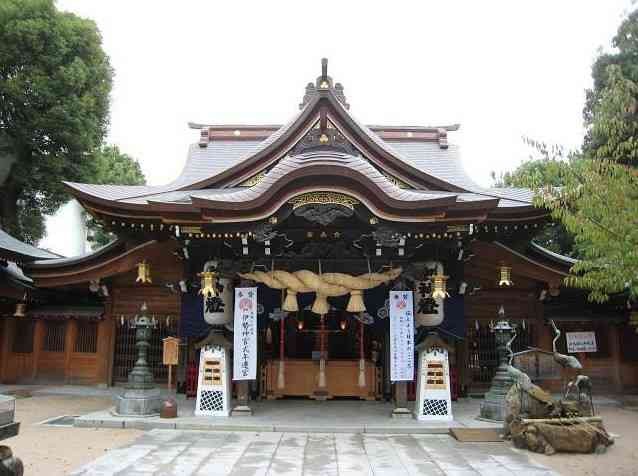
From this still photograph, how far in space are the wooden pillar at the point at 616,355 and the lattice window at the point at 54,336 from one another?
14.7 metres

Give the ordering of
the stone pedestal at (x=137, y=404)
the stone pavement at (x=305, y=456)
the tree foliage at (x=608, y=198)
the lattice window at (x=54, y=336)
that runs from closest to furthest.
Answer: the tree foliage at (x=608, y=198)
the stone pavement at (x=305, y=456)
the stone pedestal at (x=137, y=404)
the lattice window at (x=54, y=336)

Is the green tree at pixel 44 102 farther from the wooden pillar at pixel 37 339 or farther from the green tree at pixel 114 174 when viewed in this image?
the wooden pillar at pixel 37 339

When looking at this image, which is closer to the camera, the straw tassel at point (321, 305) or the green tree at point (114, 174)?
the straw tassel at point (321, 305)

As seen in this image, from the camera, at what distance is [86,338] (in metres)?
13.6

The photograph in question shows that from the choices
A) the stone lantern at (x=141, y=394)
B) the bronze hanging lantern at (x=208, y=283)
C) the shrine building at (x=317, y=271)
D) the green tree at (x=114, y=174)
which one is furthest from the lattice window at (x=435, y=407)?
the green tree at (x=114, y=174)

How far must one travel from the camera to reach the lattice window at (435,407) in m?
9.48

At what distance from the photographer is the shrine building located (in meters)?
9.20

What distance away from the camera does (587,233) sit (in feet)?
19.6

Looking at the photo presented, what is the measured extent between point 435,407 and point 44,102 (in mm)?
18318

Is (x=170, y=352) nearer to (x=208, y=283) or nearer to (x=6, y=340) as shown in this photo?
(x=208, y=283)

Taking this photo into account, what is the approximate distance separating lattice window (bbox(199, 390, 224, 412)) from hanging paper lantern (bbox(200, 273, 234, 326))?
1344 mm

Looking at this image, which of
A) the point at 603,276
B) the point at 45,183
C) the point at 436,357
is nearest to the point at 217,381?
the point at 436,357

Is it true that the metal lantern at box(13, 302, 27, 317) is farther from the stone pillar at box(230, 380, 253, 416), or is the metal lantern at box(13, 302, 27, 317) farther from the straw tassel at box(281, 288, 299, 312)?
the straw tassel at box(281, 288, 299, 312)

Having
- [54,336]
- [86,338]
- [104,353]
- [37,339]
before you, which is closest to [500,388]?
[104,353]
